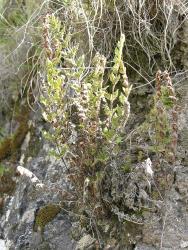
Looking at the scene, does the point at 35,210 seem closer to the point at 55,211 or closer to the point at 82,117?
A: the point at 55,211

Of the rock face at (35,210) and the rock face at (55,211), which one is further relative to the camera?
the rock face at (35,210)

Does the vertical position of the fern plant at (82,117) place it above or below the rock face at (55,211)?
above

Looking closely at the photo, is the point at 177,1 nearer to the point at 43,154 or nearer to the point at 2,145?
the point at 43,154

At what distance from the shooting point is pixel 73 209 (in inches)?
84.4

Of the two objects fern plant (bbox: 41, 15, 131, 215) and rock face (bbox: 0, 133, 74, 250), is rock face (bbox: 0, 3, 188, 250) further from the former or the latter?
fern plant (bbox: 41, 15, 131, 215)

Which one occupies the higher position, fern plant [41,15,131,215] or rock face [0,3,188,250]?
fern plant [41,15,131,215]

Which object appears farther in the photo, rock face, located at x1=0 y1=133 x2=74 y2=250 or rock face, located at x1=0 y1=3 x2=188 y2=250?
rock face, located at x1=0 y1=133 x2=74 y2=250

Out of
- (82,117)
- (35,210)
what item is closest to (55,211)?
(35,210)

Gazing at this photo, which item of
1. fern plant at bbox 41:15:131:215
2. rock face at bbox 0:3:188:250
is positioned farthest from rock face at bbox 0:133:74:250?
fern plant at bbox 41:15:131:215

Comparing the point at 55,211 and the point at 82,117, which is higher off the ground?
the point at 82,117

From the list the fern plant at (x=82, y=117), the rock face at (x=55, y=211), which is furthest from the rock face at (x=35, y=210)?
the fern plant at (x=82, y=117)

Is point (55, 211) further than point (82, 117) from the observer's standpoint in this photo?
Yes

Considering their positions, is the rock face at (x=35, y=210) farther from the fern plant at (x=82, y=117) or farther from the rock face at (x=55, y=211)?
the fern plant at (x=82, y=117)

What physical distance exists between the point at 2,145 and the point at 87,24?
1.09 metres
